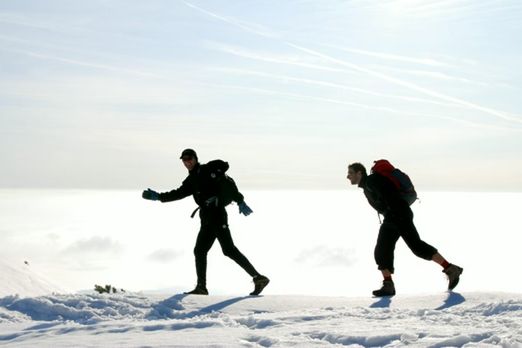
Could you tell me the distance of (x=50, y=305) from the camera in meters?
8.23

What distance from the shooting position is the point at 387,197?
9.32m

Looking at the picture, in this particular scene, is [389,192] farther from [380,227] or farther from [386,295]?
[386,295]

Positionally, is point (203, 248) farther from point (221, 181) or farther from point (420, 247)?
Answer: point (420, 247)

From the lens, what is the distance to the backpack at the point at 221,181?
1015cm

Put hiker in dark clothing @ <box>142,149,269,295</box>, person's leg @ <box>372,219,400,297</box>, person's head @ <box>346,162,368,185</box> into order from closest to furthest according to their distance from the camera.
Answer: person's leg @ <box>372,219,400,297</box>
person's head @ <box>346,162,368,185</box>
hiker in dark clothing @ <box>142,149,269,295</box>

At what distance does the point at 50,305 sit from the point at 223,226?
2.88 meters

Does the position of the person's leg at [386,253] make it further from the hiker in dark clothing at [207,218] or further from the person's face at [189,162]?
the person's face at [189,162]

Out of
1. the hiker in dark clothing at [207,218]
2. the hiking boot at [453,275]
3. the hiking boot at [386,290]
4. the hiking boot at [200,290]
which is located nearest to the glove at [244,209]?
the hiker in dark clothing at [207,218]

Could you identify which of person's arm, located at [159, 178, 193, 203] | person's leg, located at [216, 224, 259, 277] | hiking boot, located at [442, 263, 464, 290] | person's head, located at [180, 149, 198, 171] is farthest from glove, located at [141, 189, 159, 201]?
hiking boot, located at [442, 263, 464, 290]

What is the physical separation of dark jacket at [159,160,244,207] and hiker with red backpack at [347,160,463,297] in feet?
6.67

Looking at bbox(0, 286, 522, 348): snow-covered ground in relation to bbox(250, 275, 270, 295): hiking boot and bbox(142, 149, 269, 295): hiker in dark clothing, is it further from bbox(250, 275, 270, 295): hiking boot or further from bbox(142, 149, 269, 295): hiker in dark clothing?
bbox(142, 149, 269, 295): hiker in dark clothing

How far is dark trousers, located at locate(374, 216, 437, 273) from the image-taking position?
9.32 m

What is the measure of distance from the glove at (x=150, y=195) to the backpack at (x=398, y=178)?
10.7ft

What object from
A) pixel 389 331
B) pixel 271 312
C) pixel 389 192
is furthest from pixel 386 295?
pixel 389 331
